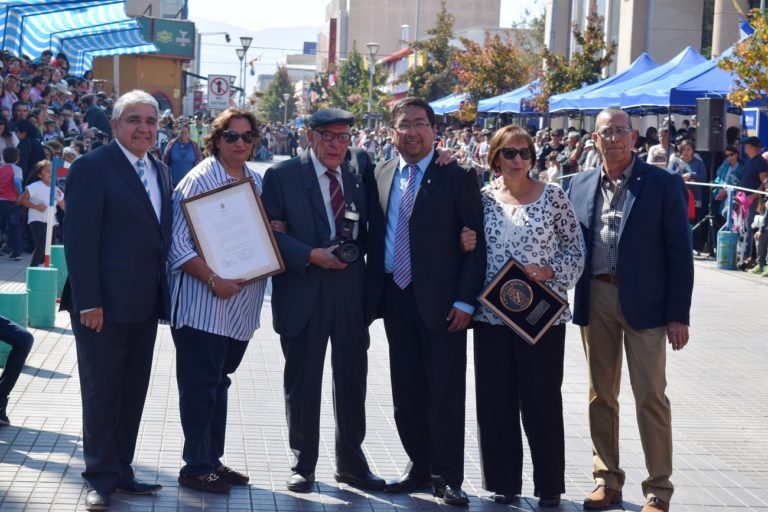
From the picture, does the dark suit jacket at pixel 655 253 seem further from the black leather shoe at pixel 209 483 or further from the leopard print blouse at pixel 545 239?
the black leather shoe at pixel 209 483

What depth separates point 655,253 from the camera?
5.85 metres

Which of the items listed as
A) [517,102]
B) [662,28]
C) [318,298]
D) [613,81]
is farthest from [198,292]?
[662,28]

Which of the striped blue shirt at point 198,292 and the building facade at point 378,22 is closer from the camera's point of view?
the striped blue shirt at point 198,292

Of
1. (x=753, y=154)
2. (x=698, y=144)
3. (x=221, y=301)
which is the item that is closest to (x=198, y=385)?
(x=221, y=301)

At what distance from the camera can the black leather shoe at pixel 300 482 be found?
6.09m

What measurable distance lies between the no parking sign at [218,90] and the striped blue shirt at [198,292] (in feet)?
76.5

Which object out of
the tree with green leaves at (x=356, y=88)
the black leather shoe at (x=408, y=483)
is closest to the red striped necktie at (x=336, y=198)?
the black leather shoe at (x=408, y=483)

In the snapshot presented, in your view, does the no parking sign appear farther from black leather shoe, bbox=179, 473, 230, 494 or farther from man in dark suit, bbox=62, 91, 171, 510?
black leather shoe, bbox=179, 473, 230, 494

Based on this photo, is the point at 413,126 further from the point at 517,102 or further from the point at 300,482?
the point at 517,102

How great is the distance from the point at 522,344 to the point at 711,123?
13.6 meters

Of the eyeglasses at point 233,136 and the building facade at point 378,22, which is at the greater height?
the building facade at point 378,22

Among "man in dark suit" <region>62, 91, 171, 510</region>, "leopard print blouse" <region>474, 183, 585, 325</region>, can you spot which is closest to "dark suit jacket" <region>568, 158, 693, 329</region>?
"leopard print blouse" <region>474, 183, 585, 325</region>

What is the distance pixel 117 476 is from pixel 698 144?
1516 centimetres

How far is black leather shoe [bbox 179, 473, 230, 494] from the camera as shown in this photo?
19.6ft
